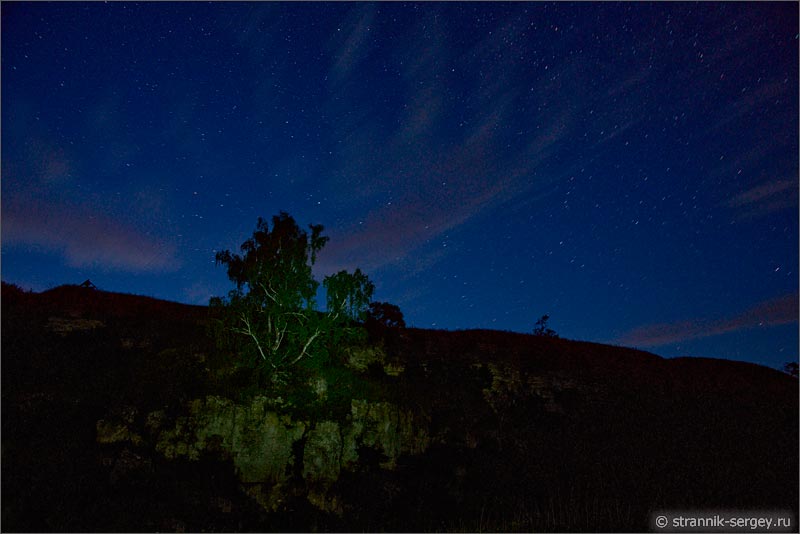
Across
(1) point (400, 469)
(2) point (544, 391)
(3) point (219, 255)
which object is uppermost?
(3) point (219, 255)

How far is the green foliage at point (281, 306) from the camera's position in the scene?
21.0 metres

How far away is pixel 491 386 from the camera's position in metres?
26.2

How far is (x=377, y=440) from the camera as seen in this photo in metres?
19.2

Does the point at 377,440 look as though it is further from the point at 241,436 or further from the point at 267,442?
the point at 241,436

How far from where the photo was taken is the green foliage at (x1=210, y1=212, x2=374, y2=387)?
21.0 meters

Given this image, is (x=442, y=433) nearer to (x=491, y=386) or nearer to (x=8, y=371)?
(x=491, y=386)

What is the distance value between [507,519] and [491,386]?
919cm

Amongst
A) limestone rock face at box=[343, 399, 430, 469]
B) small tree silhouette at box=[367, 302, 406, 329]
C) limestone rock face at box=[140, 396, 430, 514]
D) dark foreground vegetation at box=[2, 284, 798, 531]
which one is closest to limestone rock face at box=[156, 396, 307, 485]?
limestone rock face at box=[140, 396, 430, 514]

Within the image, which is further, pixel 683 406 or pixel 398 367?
pixel 683 406

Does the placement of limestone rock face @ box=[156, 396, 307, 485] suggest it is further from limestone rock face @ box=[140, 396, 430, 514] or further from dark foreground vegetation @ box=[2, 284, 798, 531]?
dark foreground vegetation @ box=[2, 284, 798, 531]

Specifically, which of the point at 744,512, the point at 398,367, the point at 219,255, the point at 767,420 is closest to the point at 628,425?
the point at 744,512

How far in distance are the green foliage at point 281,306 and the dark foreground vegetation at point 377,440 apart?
5.16ft

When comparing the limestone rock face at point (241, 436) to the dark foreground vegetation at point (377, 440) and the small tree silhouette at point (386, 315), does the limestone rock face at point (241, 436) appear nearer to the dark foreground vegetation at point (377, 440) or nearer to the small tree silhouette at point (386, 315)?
the dark foreground vegetation at point (377, 440)

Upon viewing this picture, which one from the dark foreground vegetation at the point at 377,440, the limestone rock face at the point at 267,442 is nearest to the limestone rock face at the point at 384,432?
the limestone rock face at the point at 267,442
